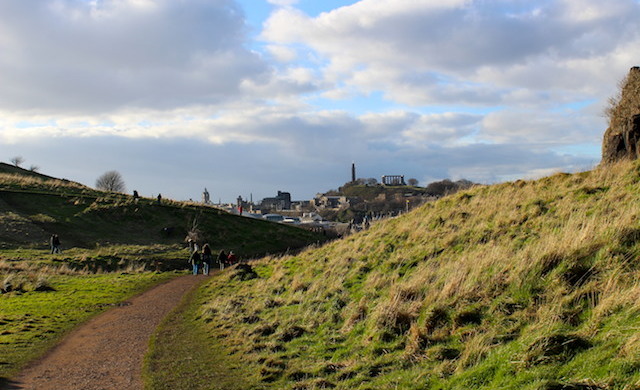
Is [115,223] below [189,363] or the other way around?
the other way around

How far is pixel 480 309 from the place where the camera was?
360 inches

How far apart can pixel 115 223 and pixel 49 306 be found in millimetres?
37354

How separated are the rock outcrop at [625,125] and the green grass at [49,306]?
22.0m

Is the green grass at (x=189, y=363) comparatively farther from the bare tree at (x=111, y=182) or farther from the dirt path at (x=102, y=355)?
the bare tree at (x=111, y=182)

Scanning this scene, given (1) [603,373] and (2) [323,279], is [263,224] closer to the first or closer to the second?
(2) [323,279]

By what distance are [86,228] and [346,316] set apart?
45.6 m

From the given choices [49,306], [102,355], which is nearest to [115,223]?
[49,306]

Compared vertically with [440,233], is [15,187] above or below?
above

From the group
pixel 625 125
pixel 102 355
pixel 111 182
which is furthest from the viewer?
pixel 111 182

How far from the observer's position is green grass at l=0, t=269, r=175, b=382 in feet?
43.8

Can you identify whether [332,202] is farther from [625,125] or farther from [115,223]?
[625,125]

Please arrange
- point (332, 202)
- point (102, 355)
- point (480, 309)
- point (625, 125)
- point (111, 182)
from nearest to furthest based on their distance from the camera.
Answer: point (480, 309) < point (102, 355) < point (625, 125) < point (111, 182) < point (332, 202)

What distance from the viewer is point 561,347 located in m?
Answer: 6.74

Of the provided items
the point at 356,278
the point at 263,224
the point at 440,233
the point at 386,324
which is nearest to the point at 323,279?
the point at 356,278
